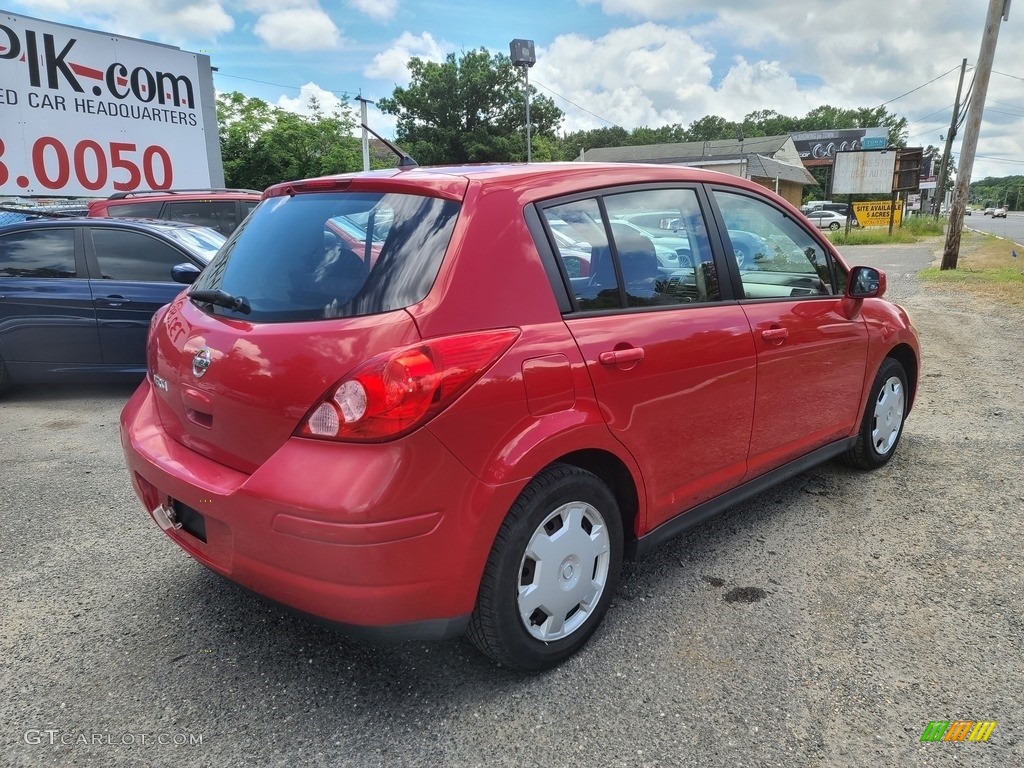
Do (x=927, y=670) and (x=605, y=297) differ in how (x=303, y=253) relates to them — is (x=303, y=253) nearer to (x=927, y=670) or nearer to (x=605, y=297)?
(x=605, y=297)

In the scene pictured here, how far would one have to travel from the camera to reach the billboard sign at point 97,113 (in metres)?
10.4

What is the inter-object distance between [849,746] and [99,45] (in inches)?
511

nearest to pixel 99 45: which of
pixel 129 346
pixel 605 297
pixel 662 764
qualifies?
pixel 129 346

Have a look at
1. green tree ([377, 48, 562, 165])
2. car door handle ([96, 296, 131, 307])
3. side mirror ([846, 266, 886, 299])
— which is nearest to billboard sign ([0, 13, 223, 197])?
car door handle ([96, 296, 131, 307])

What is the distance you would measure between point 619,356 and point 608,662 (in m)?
1.05

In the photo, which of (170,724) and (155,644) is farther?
(155,644)

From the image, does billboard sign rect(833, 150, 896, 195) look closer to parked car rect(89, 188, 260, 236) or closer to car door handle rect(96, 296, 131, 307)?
parked car rect(89, 188, 260, 236)

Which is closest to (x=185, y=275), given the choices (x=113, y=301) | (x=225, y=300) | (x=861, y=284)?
(x=225, y=300)

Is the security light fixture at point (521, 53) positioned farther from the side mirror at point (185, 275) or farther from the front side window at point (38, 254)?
the side mirror at point (185, 275)

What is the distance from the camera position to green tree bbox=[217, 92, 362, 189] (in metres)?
23.8

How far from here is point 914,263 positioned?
18906 millimetres

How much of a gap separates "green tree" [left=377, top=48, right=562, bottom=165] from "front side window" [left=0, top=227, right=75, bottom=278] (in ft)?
112

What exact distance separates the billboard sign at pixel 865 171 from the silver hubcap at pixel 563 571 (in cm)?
3409

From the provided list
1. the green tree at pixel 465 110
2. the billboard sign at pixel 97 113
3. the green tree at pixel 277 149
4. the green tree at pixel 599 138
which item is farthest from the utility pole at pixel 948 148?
the green tree at pixel 599 138
